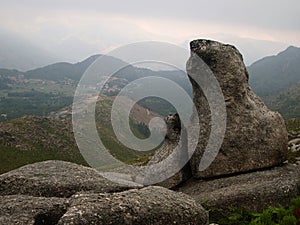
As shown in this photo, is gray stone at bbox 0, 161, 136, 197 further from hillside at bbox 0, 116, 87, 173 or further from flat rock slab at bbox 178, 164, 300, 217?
hillside at bbox 0, 116, 87, 173

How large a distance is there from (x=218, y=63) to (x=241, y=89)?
9.24 feet

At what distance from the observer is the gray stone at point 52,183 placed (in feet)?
66.8

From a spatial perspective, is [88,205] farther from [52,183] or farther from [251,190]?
[251,190]

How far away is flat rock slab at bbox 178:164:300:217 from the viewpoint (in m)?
22.8

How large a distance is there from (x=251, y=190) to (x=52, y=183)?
12745mm

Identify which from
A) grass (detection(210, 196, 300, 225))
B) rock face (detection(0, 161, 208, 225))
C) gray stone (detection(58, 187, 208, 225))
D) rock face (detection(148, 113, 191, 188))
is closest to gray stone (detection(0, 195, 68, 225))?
rock face (detection(0, 161, 208, 225))

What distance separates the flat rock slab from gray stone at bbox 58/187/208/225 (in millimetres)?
6287

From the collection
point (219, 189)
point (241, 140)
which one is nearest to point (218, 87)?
point (241, 140)

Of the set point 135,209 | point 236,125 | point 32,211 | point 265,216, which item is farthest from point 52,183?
point 236,125

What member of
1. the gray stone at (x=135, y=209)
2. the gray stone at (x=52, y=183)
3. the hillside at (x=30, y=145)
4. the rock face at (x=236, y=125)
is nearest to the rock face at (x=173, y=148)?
the rock face at (x=236, y=125)

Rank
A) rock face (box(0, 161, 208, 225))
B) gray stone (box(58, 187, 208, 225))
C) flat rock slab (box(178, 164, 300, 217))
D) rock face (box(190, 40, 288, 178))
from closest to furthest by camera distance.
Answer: gray stone (box(58, 187, 208, 225)) → rock face (box(0, 161, 208, 225)) → flat rock slab (box(178, 164, 300, 217)) → rock face (box(190, 40, 288, 178))

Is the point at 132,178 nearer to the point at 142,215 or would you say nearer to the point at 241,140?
the point at 241,140

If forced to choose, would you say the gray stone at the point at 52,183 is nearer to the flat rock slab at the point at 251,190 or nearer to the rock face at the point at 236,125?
the flat rock slab at the point at 251,190

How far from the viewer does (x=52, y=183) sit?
20.8 metres
